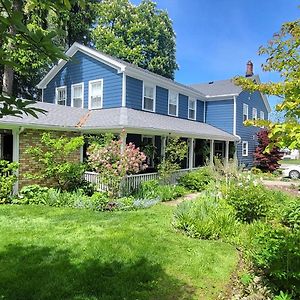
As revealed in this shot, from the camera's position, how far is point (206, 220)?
299 inches

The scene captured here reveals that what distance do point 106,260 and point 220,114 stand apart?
66.6 feet

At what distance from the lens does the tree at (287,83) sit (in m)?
3.16

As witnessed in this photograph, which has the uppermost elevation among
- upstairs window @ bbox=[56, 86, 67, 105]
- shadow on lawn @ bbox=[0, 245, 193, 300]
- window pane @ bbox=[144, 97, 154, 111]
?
upstairs window @ bbox=[56, 86, 67, 105]

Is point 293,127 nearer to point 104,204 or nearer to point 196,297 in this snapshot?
point 196,297

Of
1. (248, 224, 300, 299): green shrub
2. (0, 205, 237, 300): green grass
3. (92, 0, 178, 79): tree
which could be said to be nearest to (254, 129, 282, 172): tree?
(92, 0, 178, 79): tree

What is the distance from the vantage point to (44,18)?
24.6 m

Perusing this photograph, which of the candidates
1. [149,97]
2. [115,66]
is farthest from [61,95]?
[149,97]

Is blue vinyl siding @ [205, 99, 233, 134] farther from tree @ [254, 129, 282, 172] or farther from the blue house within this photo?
tree @ [254, 129, 282, 172]

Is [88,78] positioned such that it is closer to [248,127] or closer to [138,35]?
[248,127]

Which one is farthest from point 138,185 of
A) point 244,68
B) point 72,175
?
point 244,68

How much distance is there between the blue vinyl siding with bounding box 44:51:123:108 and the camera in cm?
1635

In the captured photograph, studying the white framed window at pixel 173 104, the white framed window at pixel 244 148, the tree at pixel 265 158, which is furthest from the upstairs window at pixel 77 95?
the tree at pixel 265 158

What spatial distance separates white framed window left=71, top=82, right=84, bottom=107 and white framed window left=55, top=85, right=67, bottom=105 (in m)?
0.83

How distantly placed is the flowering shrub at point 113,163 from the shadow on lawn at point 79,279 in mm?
5759
